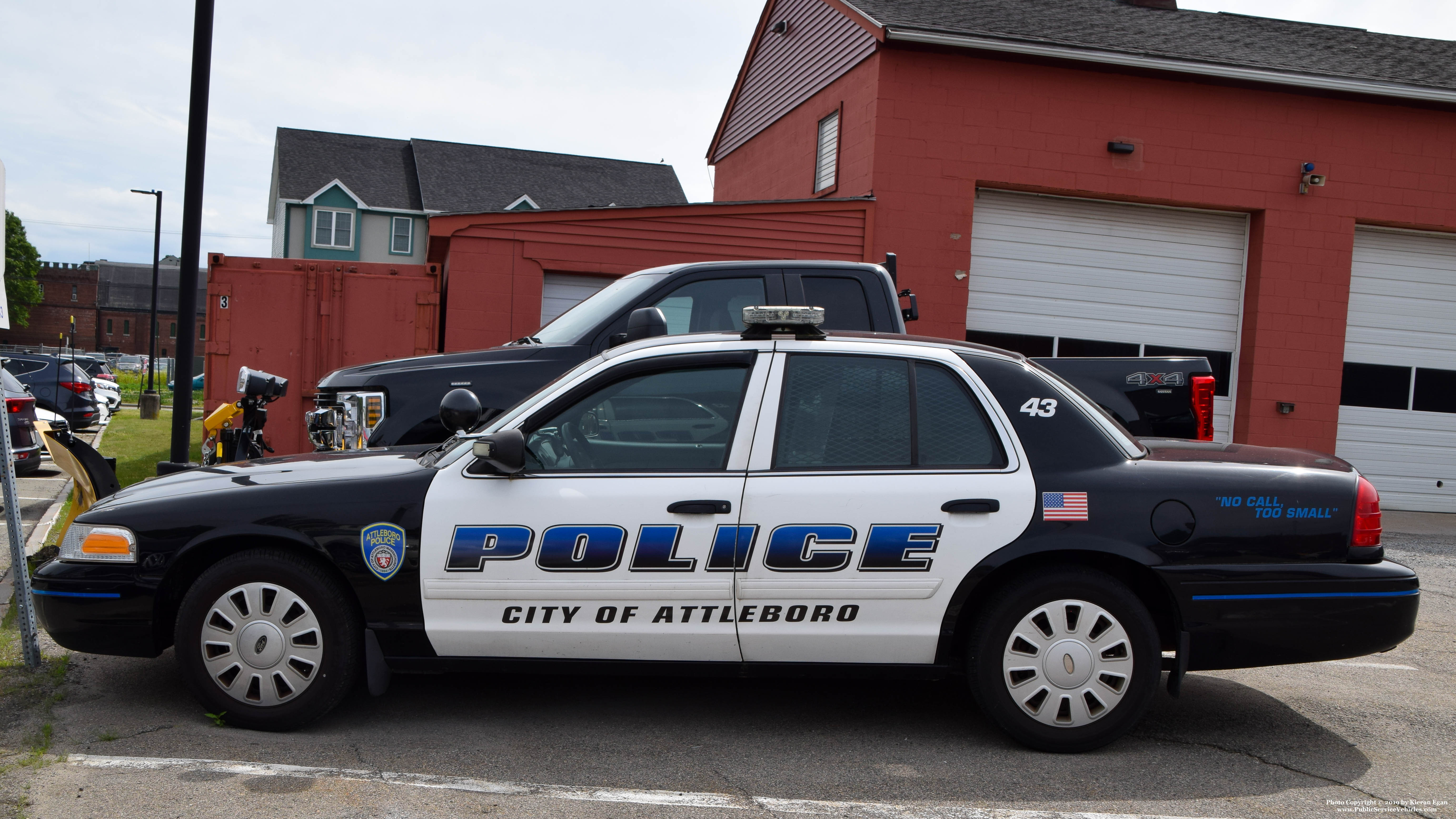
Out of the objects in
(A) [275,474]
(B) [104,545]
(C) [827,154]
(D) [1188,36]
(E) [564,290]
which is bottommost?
(B) [104,545]

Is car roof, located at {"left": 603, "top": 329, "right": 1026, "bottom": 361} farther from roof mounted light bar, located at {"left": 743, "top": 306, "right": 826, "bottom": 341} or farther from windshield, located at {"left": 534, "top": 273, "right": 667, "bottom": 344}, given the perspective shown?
windshield, located at {"left": 534, "top": 273, "right": 667, "bottom": 344}

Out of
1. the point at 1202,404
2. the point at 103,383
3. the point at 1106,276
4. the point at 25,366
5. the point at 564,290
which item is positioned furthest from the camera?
the point at 103,383

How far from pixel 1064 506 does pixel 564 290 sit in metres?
8.91

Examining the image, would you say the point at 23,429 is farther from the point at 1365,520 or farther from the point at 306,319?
the point at 1365,520

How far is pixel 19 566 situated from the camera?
4.92 meters

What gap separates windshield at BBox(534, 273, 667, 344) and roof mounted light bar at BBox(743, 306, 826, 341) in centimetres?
225

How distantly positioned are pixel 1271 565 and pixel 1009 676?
1.05 meters

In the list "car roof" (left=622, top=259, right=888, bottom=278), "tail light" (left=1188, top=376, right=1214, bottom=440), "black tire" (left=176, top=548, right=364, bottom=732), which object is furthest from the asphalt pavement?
"car roof" (left=622, top=259, right=888, bottom=278)

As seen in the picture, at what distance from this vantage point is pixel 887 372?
171 inches

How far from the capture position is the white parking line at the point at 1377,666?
19.5 ft

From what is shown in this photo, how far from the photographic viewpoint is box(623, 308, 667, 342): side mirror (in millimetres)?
5848

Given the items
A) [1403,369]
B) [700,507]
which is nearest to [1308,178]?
[1403,369]

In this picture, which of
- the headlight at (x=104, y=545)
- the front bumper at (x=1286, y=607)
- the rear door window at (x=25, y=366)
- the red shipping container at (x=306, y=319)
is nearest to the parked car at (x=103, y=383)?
the rear door window at (x=25, y=366)

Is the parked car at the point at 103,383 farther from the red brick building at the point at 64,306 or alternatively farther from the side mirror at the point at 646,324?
the red brick building at the point at 64,306
